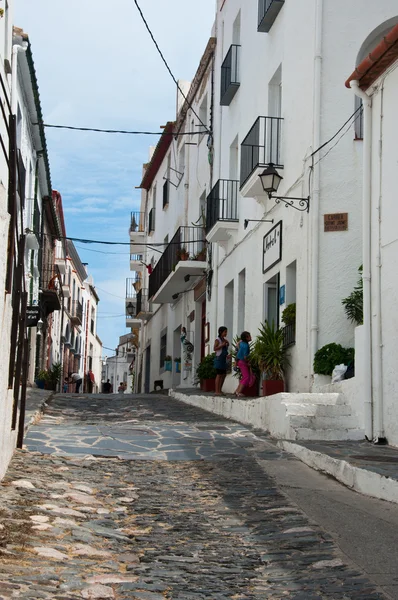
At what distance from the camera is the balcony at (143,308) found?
34.7m

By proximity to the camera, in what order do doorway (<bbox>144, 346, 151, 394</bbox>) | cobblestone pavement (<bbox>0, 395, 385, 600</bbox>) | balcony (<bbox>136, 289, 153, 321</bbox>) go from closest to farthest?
cobblestone pavement (<bbox>0, 395, 385, 600</bbox>)
doorway (<bbox>144, 346, 151, 394</bbox>)
balcony (<bbox>136, 289, 153, 321</bbox>)

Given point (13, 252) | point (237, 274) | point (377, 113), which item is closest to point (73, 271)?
point (237, 274)

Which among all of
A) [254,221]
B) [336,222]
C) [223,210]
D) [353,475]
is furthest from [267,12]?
[353,475]

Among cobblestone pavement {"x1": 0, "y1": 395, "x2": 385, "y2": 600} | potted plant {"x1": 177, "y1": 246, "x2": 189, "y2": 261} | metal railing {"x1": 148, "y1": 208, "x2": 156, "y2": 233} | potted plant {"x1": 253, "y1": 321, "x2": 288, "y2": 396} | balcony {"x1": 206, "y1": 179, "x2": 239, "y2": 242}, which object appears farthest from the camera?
metal railing {"x1": 148, "y1": 208, "x2": 156, "y2": 233}

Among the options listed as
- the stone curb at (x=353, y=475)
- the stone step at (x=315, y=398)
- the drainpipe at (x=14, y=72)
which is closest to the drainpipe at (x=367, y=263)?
the stone step at (x=315, y=398)

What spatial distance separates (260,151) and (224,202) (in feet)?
12.3

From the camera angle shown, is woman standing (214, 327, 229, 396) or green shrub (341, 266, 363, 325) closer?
green shrub (341, 266, 363, 325)

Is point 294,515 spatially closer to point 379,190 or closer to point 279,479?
point 279,479

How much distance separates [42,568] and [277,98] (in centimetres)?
1317

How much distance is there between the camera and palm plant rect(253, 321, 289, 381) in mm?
14141

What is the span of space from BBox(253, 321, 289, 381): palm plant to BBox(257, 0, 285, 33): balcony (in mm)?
5807

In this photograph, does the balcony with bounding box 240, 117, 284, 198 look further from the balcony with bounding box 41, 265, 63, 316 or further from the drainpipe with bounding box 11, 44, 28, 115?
the balcony with bounding box 41, 265, 63, 316

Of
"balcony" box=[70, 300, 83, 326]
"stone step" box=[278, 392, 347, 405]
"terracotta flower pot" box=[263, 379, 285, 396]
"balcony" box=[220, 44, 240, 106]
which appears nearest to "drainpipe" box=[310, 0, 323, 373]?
"terracotta flower pot" box=[263, 379, 285, 396]

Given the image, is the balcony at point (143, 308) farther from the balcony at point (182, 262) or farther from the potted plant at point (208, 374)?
the potted plant at point (208, 374)
